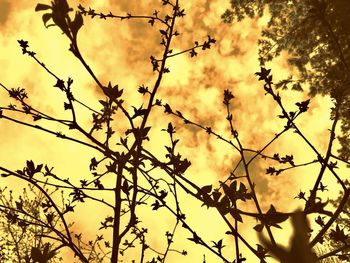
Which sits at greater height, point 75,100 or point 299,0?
point 299,0

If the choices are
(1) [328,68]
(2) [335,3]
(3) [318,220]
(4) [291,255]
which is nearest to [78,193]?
(3) [318,220]

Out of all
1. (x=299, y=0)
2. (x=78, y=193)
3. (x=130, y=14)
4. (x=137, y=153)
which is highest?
(x=299, y=0)

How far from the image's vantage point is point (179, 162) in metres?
2.08

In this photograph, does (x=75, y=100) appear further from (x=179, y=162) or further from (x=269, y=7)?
(x=269, y=7)

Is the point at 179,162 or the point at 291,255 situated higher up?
the point at 179,162

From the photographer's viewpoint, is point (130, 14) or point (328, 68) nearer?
point (130, 14)

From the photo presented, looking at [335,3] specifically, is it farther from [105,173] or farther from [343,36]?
[105,173]

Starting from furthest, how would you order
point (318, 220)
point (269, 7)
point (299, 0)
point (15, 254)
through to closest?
1. point (15, 254)
2. point (269, 7)
3. point (299, 0)
4. point (318, 220)

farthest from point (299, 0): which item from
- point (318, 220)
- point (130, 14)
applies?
point (318, 220)

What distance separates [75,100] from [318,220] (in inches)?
76.4

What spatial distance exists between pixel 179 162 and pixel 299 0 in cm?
1135

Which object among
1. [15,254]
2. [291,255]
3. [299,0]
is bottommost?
[291,255]

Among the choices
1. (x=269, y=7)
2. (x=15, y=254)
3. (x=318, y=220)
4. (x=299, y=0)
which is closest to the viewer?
(x=318, y=220)

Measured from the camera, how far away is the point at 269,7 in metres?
12.6
